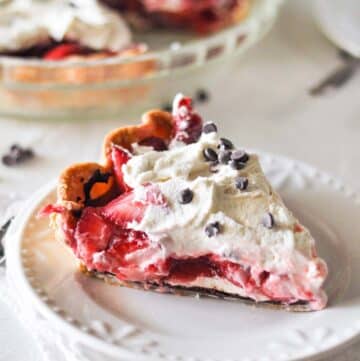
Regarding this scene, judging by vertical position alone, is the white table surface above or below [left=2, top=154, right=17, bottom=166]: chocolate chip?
above

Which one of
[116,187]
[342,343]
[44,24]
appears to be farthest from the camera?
[44,24]

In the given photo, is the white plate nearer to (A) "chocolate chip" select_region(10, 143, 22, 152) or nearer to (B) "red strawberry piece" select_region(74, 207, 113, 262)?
(B) "red strawberry piece" select_region(74, 207, 113, 262)

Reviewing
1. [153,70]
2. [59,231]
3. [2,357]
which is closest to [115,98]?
[153,70]

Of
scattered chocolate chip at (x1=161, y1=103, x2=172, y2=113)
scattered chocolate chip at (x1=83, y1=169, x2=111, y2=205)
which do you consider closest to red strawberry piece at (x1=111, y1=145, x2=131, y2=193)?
scattered chocolate chip at (x1=83, y1=169, x2=111, y2=205)

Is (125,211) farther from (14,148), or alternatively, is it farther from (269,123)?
(269,123)

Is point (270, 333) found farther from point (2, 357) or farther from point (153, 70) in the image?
point (153, 70)

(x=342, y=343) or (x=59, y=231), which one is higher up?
(x=342, y=343)

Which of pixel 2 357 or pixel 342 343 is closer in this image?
pixel 342 343

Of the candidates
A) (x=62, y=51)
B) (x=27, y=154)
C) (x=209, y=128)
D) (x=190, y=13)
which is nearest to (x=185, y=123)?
(x=209, y=128)
